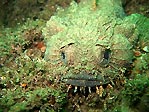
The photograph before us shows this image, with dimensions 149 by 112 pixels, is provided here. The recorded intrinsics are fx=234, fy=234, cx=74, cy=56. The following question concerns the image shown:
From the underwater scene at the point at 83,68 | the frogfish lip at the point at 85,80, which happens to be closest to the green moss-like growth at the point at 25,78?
the underwater scene at the point at 83,68

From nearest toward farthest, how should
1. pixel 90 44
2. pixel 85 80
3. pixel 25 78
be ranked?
pixel 85 80 → pixel 90 44 → pixel 25 78

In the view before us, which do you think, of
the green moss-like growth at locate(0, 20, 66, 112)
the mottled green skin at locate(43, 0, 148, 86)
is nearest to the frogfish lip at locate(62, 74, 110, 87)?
the mottled green skin at locate(43, 0, 148, 86)

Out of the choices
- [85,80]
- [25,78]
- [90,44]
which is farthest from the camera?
[25,78]

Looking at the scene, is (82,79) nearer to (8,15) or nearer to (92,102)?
(92,102)

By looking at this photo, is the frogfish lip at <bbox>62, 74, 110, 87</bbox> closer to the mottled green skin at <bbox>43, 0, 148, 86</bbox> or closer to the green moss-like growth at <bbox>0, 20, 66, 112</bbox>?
the mottled green skin at <bbox>43, 0, 148, 86</bbox>

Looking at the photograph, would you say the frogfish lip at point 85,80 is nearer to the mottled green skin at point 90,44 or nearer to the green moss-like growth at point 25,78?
the mottled green skin at point 90,44

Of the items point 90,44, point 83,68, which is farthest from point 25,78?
point 90,44

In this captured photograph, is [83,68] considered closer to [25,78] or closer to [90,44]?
[90,44]
